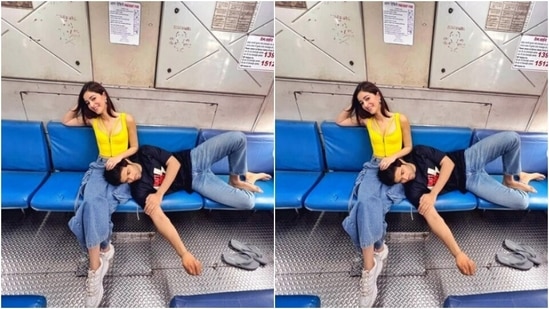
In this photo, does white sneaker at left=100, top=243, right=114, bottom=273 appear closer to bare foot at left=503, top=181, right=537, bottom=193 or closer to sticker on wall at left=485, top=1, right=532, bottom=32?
bare foot at left=503, top=181, right=537, bottom=193

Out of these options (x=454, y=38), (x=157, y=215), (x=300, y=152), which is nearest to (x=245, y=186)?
(x=300, y=152)

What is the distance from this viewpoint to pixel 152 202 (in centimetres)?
172

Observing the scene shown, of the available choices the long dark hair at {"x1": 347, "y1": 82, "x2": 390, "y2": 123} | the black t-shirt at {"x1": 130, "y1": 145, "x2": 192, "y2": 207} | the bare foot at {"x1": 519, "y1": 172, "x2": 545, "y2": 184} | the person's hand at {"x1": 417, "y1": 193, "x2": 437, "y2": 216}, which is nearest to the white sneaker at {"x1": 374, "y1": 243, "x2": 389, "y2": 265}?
the person's hand at {"x1": 417, "y1": 193, "x2": 437, "y2": 216}

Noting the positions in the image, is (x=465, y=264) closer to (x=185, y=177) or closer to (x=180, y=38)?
(x=185, y=177)

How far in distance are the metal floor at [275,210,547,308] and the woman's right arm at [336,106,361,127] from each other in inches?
16.0

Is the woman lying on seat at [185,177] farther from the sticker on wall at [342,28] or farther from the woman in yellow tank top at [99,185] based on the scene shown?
the sticker on wall at [342,28]

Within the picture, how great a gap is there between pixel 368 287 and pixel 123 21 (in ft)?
5.11

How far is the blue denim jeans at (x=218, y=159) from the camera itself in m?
1.83

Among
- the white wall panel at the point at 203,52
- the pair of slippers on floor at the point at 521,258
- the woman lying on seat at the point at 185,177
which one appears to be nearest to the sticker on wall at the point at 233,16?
the white wall panel at the point at 203,52

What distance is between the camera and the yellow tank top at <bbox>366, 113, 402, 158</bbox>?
1.71 m

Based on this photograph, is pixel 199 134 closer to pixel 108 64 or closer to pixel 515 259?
pixel 108 64

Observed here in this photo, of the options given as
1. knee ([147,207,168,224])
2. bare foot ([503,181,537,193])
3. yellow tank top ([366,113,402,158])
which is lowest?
knee ([147,207,168,224])

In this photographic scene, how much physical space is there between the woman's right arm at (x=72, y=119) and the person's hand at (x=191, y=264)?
72 centimetres

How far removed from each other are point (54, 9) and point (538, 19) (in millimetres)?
2110
